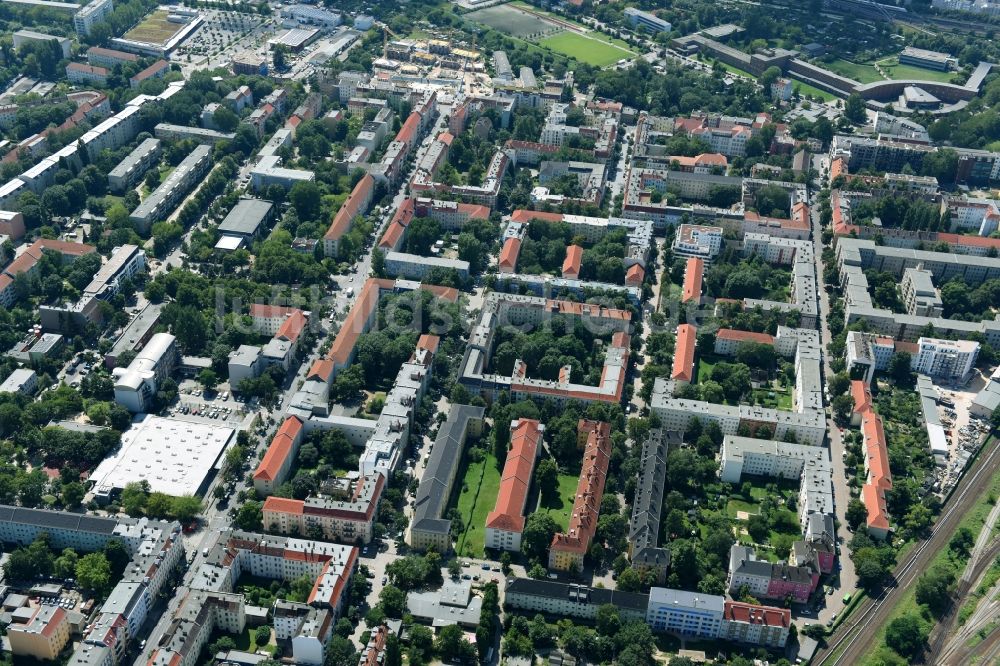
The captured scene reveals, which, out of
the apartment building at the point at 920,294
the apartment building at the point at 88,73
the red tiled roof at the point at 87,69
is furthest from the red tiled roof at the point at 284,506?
the red tiled roof at the point at 87,69

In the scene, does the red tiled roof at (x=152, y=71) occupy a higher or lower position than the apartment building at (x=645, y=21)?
lower

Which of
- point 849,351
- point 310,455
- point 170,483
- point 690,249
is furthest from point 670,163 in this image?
point 170,483

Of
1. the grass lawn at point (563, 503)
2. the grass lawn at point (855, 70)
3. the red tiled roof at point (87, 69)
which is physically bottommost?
the grass lawn at point (563, 503)

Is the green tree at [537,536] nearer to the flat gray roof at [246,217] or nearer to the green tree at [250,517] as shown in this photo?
the green tree at [250,517]

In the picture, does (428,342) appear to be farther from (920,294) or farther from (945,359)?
(920,294)

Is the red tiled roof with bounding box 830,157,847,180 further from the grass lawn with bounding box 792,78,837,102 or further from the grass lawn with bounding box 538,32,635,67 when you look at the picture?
the grass lawn with bounding box 538,32,635,67

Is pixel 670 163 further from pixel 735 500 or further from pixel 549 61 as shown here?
pixel 735 500

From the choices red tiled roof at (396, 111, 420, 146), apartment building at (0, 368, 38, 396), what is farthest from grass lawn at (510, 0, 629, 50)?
apartment building at (0, 368, 38, 396)

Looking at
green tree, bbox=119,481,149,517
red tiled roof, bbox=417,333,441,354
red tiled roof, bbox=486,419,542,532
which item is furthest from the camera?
red tiled roof, bbox=417,333,441,354
